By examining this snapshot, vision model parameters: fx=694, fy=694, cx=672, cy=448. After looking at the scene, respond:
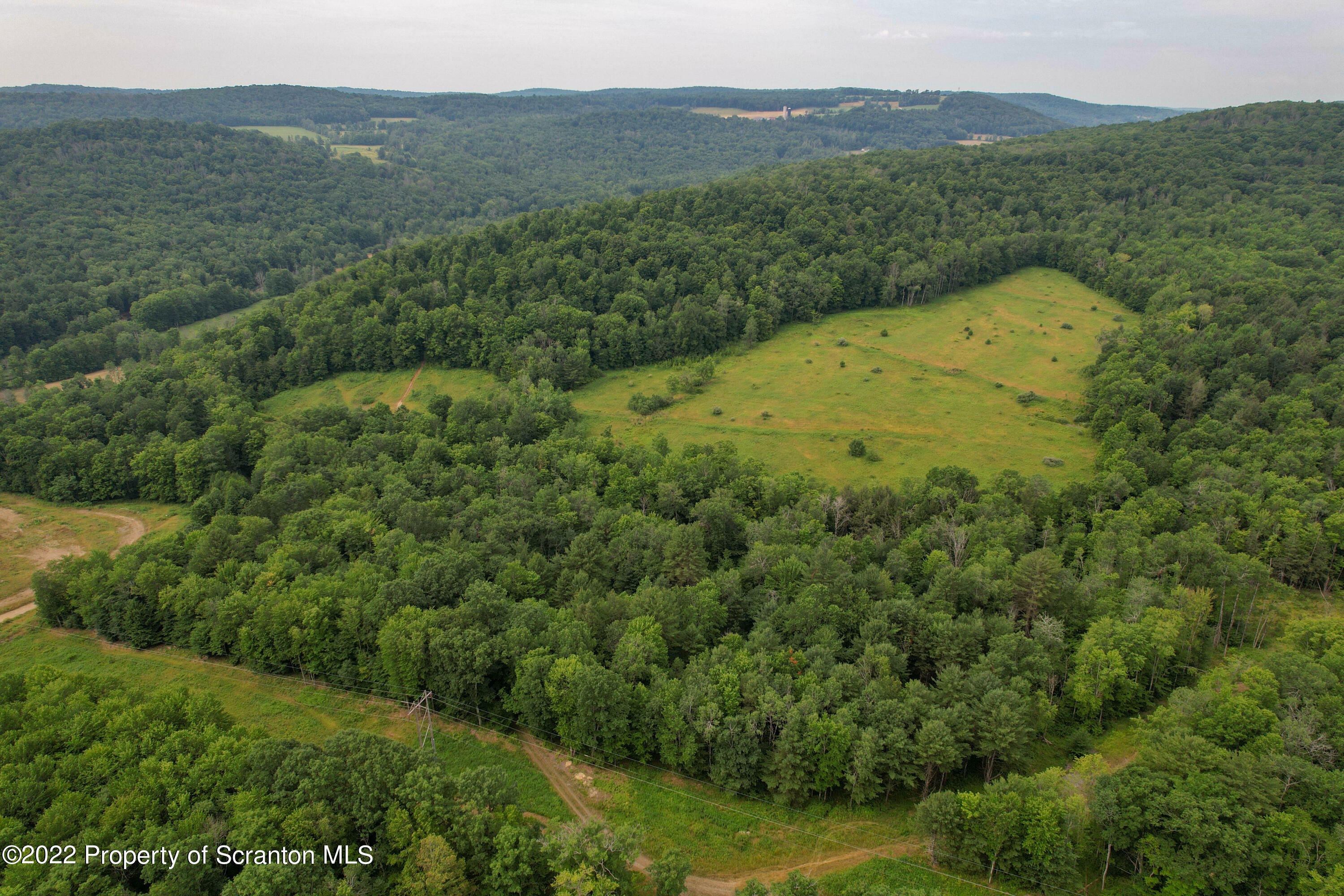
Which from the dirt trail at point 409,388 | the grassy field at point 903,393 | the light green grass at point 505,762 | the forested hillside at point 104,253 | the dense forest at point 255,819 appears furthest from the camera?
the forested hillside at point 104,253

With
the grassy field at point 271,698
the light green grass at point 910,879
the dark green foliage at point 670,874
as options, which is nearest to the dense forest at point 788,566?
the light green grass at point 910,879

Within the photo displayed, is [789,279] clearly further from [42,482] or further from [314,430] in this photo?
[42,482]

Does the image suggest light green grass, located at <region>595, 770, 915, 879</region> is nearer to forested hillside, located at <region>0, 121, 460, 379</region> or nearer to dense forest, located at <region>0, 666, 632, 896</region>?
dense forest, located at <region>0, 666, 632, 896</region>

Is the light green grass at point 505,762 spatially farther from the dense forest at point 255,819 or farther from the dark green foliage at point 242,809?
the dense forest at point 255,819

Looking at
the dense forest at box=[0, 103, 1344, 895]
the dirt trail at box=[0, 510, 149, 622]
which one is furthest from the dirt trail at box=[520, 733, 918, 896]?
the dirt trail at box=[0, 510, 149, 622]

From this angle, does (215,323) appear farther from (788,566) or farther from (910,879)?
(910,879)

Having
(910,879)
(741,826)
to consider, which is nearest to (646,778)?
(741,826)

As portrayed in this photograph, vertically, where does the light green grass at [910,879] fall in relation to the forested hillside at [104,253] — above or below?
below
